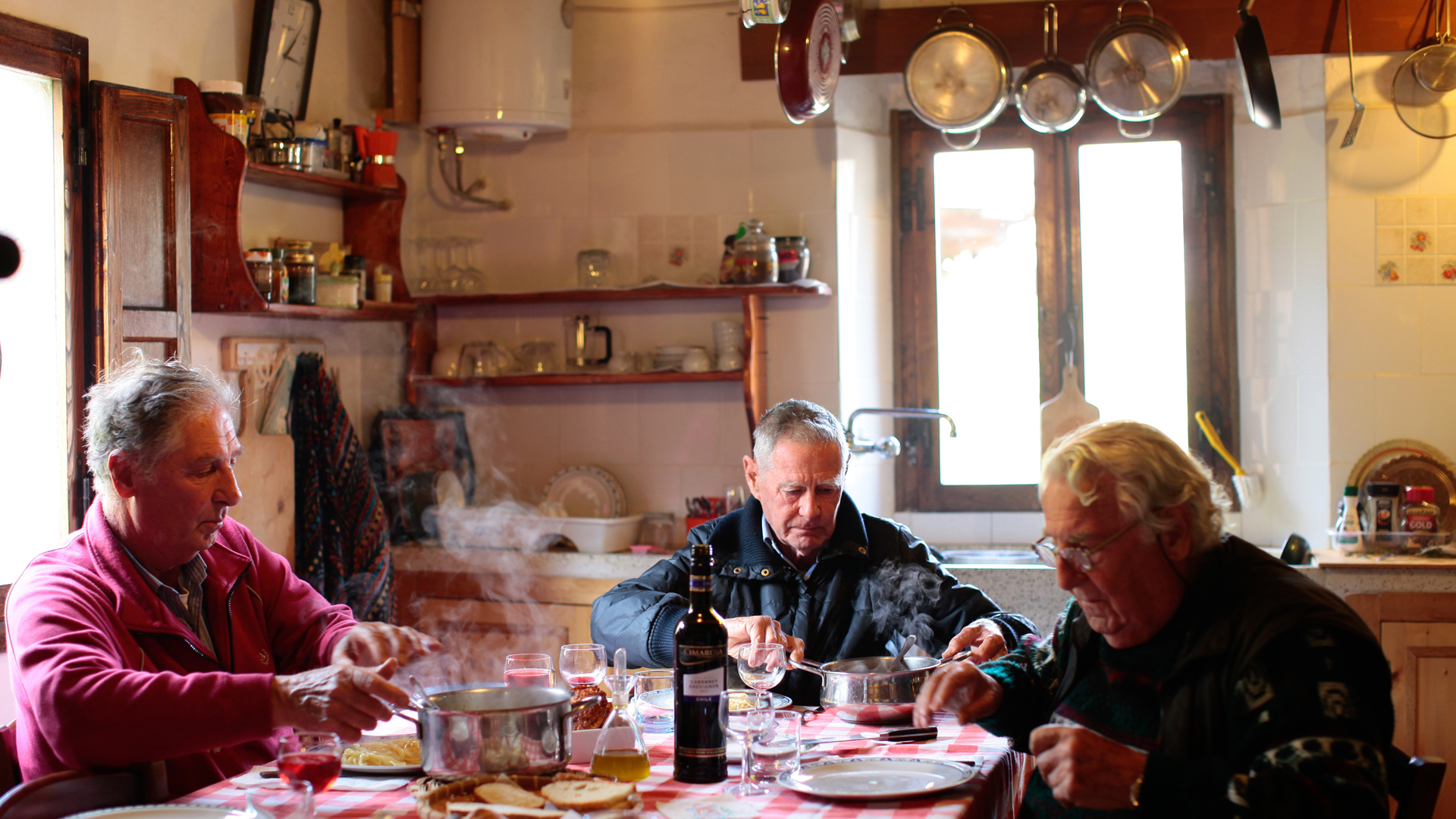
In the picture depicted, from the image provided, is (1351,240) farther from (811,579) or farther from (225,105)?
(225,105)

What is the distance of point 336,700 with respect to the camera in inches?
67.4

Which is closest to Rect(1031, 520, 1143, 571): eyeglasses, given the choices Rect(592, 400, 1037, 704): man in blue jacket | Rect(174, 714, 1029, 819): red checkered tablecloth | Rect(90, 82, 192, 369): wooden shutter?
Rect(174, 714, 1029, 819): red checkered tablecloth

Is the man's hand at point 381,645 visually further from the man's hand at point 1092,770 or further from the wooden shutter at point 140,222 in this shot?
the wooden shutter at point 140,222

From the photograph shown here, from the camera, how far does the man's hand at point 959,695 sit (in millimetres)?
1844

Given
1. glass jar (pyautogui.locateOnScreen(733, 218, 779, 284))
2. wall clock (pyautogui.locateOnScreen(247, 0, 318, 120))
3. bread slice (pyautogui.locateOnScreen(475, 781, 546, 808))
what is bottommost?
bread slice (pyautogui.locateOnScreen(475, 781, 546, 808))

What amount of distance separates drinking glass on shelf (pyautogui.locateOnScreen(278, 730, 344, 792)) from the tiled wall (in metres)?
3.39

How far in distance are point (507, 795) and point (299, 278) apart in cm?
239

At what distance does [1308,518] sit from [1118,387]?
0.73 metres

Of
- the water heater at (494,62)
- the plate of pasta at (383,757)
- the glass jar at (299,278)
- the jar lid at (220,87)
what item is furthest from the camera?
the water heater at (494,62)

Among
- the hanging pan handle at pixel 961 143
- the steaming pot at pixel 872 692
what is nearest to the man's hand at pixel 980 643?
the steaming pot at pixel 872 692

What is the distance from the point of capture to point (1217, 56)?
3.85m

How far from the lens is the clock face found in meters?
3.66

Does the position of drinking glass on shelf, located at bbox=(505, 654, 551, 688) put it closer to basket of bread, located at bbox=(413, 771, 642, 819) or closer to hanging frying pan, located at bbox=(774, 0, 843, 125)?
basket of bread, located at bbox=(413, 771, 642, 819)

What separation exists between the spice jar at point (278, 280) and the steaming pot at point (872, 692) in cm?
206
